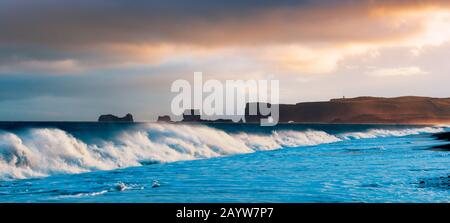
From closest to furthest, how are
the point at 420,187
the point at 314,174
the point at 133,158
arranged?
the point at 420,187 → the point at 314,174 → the point at 133,158

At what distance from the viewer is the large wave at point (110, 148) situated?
62.3ft

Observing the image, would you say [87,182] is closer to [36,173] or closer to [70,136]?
[36,173]

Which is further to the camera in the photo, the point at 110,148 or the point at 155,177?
the point at 110,148

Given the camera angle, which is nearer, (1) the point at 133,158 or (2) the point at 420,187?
(2) the point at 420,187

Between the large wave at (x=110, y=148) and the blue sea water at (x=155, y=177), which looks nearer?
the blue sea water at (x=155, y=177)

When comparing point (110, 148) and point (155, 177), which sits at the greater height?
point (110, 148)

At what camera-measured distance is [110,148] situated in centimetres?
2584

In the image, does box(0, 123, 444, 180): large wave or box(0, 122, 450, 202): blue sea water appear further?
box(0, 123, 444, 180): large wave

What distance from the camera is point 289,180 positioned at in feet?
52.9

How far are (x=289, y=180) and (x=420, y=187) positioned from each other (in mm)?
3888

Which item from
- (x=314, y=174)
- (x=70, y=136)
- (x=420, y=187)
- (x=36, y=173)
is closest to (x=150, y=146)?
(x=70, y=136)

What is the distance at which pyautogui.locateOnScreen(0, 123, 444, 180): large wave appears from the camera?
18984mm
